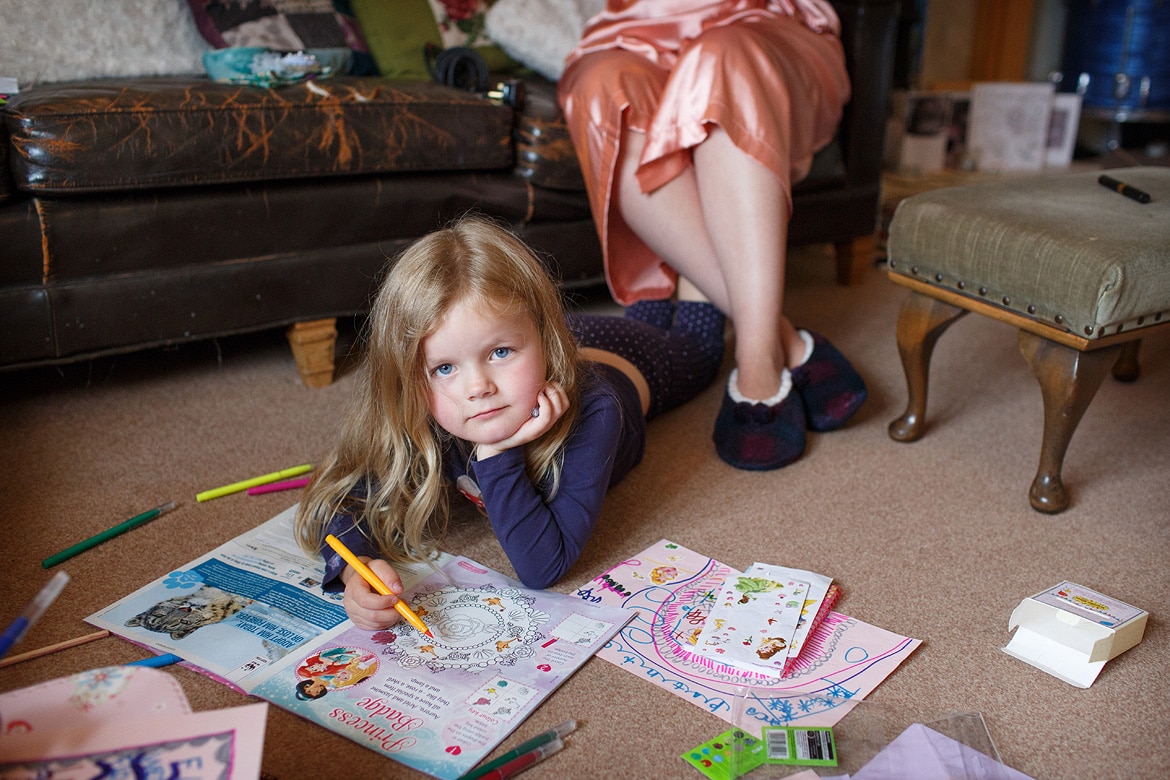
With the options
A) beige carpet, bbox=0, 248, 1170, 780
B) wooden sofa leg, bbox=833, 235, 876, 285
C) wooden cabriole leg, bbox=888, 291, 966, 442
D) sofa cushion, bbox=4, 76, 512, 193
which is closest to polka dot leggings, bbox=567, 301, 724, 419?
beige carpet, bbox=0, 248, 1170, 780

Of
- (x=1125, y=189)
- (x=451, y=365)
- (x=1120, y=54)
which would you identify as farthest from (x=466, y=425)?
(x=1120, y=54)

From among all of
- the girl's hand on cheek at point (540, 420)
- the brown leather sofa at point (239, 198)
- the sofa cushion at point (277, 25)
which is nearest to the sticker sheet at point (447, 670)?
the girl's hand on cheek at point (540, 420)

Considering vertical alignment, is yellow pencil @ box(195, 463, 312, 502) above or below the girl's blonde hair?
below

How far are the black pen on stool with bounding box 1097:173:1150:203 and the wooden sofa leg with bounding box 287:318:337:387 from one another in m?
1.14

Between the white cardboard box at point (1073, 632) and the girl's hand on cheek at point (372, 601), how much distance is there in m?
0.59

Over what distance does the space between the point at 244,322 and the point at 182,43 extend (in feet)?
2.08

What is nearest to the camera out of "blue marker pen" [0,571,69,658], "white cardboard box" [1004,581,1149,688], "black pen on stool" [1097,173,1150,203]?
"blue marker pen" [0,571,69,658]

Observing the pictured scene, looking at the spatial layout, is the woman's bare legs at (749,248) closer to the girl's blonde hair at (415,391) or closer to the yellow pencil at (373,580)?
the girl's blonde hair at (415,391)

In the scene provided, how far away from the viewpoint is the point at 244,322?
149 centimetres

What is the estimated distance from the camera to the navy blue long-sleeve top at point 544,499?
978 millimetres

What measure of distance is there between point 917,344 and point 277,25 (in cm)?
126

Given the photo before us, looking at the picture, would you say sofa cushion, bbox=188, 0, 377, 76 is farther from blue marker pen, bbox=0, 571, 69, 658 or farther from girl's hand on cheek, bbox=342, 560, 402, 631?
blue marker pen, bbox=0, 571, 69, 658

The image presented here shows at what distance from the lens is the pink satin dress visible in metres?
1.35

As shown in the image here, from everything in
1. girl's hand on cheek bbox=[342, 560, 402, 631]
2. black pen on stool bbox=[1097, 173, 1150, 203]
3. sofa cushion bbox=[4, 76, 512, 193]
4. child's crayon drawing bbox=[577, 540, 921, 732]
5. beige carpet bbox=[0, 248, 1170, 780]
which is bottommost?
beige carpet bbox=[0, 248, 1170, 780]
